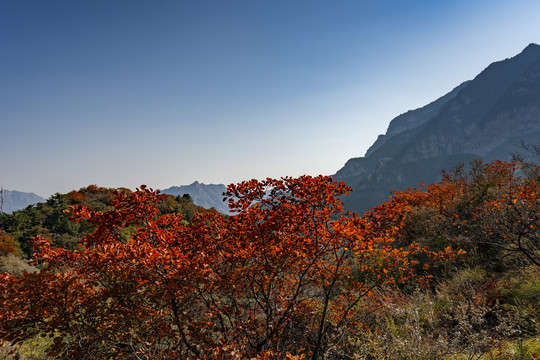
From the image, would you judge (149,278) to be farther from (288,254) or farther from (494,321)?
(494,321)

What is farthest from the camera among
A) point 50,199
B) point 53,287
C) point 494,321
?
Answer: point 50,199

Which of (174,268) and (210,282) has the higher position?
(174,268)

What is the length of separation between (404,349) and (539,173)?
1331 cm

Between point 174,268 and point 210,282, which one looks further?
point 210,282

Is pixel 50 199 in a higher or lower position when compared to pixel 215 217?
higher

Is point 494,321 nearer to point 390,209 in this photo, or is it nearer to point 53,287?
point 390,209

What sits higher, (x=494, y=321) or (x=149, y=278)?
(x=149, y=278)

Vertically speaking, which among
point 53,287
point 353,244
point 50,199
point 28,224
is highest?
point 50,199

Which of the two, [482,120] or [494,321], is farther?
[482,120]

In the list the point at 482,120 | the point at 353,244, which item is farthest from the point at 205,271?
the point at 482,120

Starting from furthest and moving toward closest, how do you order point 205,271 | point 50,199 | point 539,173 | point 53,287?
point 50,199 → point 539,173 → point 53,287 → point 205,271

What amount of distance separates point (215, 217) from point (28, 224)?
989 inches

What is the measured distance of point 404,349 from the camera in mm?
4234

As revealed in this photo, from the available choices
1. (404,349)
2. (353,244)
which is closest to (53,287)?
(353,244)
